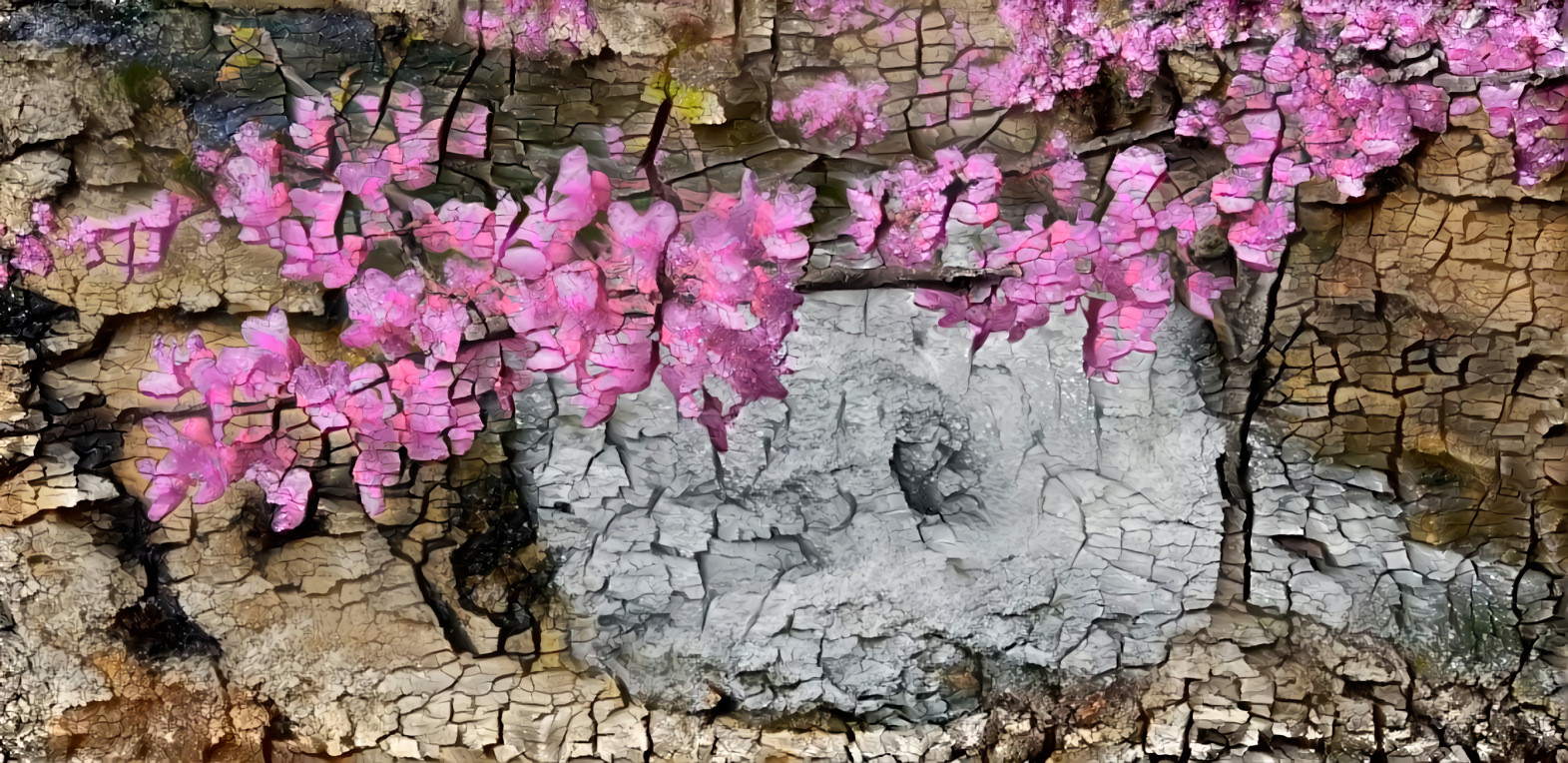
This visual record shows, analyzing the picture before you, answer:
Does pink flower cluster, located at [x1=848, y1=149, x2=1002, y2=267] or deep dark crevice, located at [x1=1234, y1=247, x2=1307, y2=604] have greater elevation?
pink flower cluster, located at [x1=848, y1=149, x2=1002, y2=267]

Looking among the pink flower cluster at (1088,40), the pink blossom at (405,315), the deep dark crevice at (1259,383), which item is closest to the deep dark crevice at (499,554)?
the pink blossom at (405,315)

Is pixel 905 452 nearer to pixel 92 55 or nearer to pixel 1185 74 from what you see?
pixel 1185 74

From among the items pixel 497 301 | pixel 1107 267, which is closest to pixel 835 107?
pixel 1107 267

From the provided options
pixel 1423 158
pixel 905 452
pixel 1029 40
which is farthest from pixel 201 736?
pixel 1423 158

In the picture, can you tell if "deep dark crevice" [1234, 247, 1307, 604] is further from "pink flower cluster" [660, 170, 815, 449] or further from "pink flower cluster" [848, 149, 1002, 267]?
"pink flower cluster" [660, 170, 815, 449]

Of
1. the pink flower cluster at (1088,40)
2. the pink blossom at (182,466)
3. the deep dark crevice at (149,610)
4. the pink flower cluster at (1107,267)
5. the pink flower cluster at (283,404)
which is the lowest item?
the deep dark crevice at (149,610)

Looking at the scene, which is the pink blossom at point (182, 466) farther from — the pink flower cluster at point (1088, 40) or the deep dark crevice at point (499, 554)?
the pink flower cluster at point (1088, 40)

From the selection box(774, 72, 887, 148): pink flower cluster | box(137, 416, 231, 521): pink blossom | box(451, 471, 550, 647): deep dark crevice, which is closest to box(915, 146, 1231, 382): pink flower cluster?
box(774, 72, 887, 148): pink flower cluster

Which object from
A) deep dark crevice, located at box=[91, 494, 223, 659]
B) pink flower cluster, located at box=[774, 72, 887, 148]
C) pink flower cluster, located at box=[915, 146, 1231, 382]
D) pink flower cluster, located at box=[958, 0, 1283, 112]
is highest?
pink flower cluster, located at box=[958, 0, 1283, 112]
